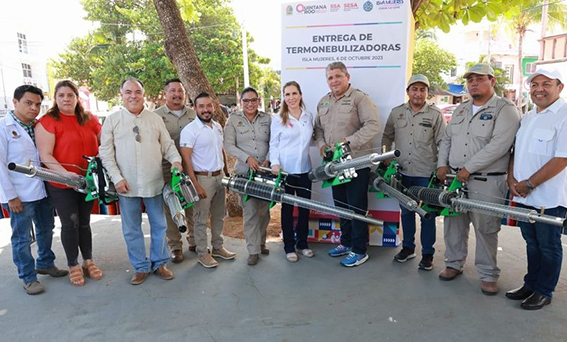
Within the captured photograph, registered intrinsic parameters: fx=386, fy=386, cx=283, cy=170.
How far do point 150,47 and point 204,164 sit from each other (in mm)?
18741

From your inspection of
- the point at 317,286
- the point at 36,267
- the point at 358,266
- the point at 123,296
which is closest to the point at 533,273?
the point at 358,266

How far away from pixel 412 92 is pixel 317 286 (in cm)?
204

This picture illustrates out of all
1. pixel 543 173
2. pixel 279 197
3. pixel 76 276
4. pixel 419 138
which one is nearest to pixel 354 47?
pixel 419 138

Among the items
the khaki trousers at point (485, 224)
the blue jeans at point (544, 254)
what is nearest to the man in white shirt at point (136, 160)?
the khaki trousers at point (485, 224)

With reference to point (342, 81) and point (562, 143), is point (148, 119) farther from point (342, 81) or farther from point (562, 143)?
point (562, 143)

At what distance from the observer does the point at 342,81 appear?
12.3 ft

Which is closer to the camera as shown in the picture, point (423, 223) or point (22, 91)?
point (22, 91)

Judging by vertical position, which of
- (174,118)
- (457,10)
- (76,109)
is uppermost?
(457,10)

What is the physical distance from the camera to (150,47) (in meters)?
20.3

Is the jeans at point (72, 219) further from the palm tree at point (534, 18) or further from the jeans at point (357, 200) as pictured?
the palm tree at point (534, 18)

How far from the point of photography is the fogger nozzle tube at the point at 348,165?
3.02 m

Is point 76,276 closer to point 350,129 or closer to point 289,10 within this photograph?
point 350,129

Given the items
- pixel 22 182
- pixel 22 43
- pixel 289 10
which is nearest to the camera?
pixel 22 182

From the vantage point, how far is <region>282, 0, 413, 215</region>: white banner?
4.12 meters
